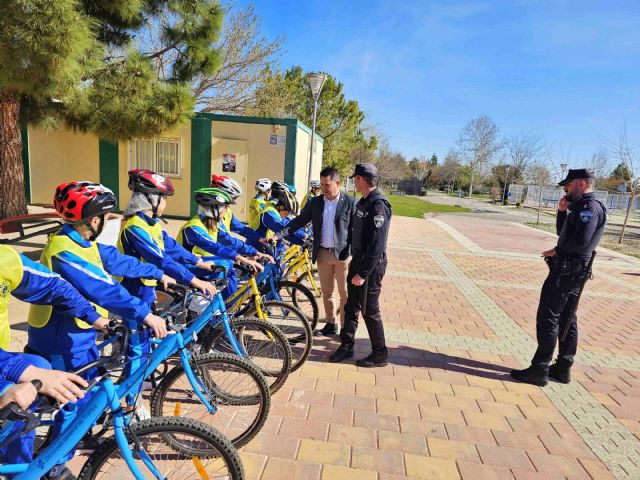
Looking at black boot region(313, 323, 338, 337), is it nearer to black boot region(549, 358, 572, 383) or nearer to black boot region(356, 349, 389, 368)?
black boot region(356, 349, 389, 368)

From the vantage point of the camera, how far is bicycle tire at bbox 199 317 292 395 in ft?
10.2

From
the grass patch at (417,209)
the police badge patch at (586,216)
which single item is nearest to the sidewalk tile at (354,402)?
the police badge patch at (586,216)

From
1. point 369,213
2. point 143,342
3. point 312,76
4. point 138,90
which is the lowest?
point 143,342

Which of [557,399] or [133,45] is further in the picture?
[133,45]

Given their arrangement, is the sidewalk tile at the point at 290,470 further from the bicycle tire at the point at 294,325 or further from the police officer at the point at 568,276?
the police officer at the point at 568,276

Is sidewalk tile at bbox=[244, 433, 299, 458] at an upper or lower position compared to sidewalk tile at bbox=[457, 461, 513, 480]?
lower

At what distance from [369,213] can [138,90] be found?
24.8 feet

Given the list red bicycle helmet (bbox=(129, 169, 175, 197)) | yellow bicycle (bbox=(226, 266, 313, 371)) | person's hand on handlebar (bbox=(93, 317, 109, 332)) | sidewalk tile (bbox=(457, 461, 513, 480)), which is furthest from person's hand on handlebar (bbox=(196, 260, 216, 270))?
sidewalk tile (bbox=(457, 461, 513, 480))

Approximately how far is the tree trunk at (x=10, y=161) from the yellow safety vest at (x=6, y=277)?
9269 mm

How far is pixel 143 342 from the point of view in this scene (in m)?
2.68

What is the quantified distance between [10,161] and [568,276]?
10952mm

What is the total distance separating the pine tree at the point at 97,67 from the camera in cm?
622

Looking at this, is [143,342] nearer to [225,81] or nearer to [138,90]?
[138,90]

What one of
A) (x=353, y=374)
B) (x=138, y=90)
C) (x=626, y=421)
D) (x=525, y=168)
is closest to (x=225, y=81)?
(x=138, y=90)
